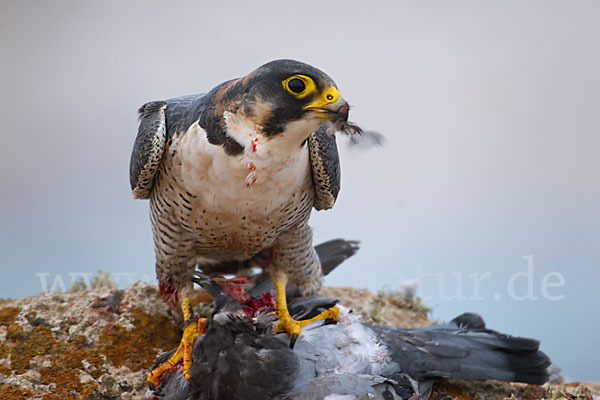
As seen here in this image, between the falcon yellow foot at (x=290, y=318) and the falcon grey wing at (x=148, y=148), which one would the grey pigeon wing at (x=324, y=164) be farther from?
the falcon grey wing at (x=148, y=148)

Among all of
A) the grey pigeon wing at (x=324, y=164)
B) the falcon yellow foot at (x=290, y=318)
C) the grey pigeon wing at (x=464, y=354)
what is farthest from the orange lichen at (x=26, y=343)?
the grey pigeon wing at (x=464, y=354)

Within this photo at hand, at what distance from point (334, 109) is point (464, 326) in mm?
1967

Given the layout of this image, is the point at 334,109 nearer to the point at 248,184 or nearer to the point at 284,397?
the point at 248,184

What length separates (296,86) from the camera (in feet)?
8.61

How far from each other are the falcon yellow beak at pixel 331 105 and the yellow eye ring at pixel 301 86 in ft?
0.16

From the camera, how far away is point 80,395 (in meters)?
3.26

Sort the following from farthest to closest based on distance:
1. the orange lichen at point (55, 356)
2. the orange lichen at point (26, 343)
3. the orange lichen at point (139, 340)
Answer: the orange lichen at point (139, 340) < the orange lichen at point (26, 343) < the orange lichen at point (55, 356)

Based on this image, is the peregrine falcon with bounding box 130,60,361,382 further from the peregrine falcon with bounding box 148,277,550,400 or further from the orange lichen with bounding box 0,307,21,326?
the orange lichen with bounding box 0,307,21,326

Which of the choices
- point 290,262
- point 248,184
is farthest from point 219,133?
point 290,262

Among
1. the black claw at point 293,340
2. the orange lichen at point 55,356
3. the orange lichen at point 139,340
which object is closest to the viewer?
the black claw at point 293,340

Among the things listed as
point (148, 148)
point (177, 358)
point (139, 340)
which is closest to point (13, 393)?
point (139, 340)

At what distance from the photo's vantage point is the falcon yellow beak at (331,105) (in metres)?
2.60

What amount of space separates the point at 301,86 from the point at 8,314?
98.2 inches

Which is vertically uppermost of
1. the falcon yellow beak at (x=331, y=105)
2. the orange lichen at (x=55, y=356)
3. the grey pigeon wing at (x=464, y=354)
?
the falcon yellow beak at (x=331, y=105)
